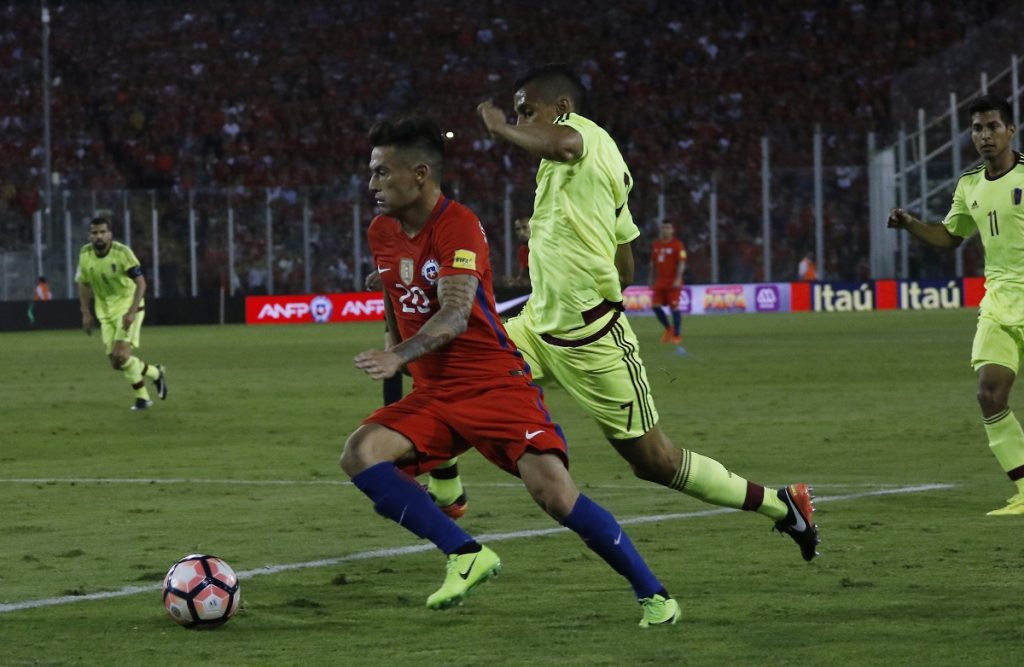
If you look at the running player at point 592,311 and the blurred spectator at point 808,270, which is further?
the blurred spectator at point 808,270

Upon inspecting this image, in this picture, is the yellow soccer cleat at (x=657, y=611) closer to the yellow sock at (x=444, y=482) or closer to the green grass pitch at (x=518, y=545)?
the green grass pitch at (x=518, y=545)

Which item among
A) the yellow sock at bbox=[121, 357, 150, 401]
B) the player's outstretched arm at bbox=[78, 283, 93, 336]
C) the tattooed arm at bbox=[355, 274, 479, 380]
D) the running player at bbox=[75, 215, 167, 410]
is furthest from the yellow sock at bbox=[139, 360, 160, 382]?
the tattooed arm at bbox=[355, 274, 479, 380]

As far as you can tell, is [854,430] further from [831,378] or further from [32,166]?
[32,166]

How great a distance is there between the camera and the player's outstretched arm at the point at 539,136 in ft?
21.7

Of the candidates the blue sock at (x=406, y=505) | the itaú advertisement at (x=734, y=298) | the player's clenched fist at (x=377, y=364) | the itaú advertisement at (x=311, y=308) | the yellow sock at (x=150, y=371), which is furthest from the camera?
the itaú advertisement at (x=311, y=308)

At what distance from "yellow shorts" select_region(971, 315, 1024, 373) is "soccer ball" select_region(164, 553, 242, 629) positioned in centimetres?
488

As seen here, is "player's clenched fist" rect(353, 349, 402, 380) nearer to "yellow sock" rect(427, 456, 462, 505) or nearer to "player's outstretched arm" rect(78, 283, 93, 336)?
"yellow sock" rect(427, 456, 462, 505)

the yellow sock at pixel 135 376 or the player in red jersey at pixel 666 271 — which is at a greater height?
the player in red jersey at pixel 666 271

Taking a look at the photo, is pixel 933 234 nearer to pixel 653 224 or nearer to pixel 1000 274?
pixel 1000 274

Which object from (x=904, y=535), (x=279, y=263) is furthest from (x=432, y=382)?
(x=279, y=263)

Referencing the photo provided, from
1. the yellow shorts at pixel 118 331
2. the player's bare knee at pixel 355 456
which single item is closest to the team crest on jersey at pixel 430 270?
the player's bare knee at pixel 355 456

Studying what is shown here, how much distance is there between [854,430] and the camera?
14562 mm

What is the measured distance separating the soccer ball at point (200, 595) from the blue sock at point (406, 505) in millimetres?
617

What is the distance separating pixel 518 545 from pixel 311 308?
119 feet
